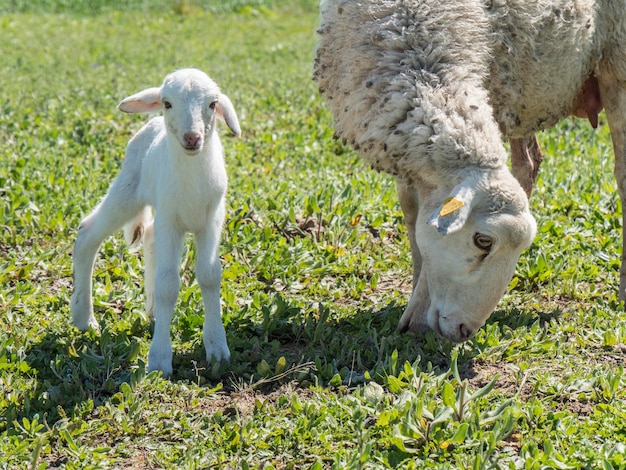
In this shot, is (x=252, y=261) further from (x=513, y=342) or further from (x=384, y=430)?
(x=384, y=430)

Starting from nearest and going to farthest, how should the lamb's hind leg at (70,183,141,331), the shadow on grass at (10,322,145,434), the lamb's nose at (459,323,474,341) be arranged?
the shadow on grass at (10,322,145,434), the lamb's nose at (459,323,474,341), the lamb's hind leg at (70,183,141,331)

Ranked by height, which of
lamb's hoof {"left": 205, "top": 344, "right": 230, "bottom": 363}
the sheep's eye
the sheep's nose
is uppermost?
the sheep's nose

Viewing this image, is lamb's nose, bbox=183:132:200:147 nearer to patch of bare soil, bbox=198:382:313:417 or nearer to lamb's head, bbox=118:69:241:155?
lamb's head, bbox=118:69:241:155

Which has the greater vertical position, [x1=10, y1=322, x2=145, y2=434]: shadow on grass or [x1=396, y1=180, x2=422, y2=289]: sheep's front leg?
[x1=396, y1=180, x2=422, y2=289]: sheep's front leg

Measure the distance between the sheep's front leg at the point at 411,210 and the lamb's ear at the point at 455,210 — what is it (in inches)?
28.0

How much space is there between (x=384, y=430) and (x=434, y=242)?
1.00m

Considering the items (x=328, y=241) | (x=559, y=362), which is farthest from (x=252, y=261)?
(x=559, y=362)

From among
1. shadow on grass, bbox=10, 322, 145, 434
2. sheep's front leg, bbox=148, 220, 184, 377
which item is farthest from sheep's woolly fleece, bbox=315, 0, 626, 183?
shadow on grass, bbox=10, 322, 145, 434

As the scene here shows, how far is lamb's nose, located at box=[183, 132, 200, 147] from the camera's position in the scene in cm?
414

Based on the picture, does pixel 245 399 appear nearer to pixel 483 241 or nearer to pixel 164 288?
pixel 164 288

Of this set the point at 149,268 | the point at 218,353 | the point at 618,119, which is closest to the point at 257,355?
the point at 218,353

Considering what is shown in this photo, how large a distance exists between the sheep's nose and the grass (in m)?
1.04

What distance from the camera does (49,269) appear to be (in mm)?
5660

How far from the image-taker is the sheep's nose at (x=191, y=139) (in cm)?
414
